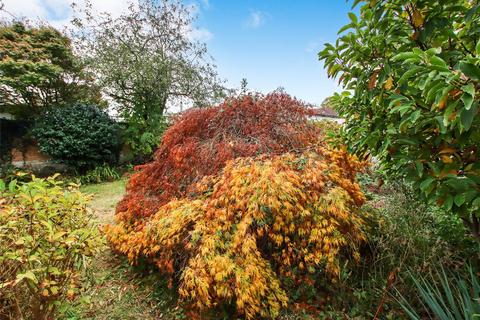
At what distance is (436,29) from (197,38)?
10.8 meters

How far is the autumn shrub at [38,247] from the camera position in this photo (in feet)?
5.94

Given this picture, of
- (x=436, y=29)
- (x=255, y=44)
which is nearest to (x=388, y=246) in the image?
(x=436, y=29)

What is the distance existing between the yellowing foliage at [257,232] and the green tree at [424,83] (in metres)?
0.91

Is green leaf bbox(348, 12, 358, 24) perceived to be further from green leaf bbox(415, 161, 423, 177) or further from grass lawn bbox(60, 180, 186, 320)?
grass lawn bbox(60, 180, 186, 320)

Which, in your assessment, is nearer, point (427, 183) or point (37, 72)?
point (427, 183)

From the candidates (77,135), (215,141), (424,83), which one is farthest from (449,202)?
(77,135)

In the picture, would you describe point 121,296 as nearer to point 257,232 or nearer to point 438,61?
point 257,232

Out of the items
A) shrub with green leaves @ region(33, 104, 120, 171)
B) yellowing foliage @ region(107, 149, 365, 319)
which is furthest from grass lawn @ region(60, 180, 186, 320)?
shrub with green leaves @ region(33, 104, 120, 171)

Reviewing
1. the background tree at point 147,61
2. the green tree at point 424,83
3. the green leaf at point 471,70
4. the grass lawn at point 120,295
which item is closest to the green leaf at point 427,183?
the green tree at point 424,83

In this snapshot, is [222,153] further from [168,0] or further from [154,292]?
[168,0]

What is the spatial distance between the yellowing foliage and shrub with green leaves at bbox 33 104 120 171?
291 inches

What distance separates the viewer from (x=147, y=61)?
9.26 metres

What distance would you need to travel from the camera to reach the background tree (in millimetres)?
9289

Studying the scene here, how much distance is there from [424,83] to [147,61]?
954 centimetres
